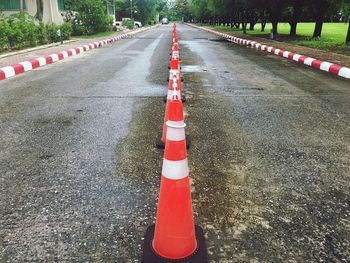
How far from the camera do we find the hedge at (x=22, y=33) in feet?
48.2

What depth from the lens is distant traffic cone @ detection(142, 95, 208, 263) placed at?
215 centimetres

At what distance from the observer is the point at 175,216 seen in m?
2.16

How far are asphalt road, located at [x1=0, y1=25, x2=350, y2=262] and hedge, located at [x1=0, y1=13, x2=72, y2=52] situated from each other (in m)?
8.82

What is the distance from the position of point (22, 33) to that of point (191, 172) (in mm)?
15052

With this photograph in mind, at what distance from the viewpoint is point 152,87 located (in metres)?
7.90

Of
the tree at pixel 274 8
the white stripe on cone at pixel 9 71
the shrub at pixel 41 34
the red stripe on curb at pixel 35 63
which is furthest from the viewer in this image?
the tree at pixel 274 8

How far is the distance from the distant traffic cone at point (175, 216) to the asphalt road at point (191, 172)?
146mm

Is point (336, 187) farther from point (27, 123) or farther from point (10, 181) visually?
point (27, 123)

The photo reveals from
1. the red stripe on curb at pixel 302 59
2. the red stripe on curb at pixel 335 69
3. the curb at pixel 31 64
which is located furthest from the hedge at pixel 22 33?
the red stripe on curb at pixel 335 69

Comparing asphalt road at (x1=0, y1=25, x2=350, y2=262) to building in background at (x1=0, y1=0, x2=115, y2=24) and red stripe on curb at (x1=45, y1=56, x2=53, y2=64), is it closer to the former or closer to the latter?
red stripe on curb at (x1=45, y1=56, x2=53, y2=64)

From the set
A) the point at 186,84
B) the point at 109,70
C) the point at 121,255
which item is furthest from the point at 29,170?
the point at 109,70

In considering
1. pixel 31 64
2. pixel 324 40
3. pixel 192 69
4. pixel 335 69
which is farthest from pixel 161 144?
pixel 324 40

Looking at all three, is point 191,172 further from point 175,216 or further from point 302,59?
point 302,59

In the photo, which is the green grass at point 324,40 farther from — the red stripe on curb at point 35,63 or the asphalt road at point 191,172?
the red stripe on curb at point 35,63
